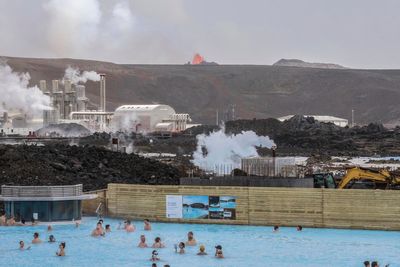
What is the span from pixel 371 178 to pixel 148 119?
101715 mm

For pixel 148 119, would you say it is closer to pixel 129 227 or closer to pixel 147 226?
pixel 147 226

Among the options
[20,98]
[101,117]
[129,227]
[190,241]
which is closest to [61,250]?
[190,241]

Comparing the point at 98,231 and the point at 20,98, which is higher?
the point at 20,98

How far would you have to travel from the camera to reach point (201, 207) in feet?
118

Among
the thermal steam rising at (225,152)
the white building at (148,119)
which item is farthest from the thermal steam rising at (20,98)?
the thermal steam rising at (225,152)

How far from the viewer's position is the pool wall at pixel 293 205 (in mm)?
32875

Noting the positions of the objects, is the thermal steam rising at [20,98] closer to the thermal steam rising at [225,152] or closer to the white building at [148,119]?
the white building at [148,119]

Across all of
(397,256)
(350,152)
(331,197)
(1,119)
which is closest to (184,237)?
(331,197)

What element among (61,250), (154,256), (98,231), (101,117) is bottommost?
(154,256)

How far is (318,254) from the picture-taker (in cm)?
2916

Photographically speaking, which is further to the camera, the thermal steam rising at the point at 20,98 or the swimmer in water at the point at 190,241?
the thermal steam rising at the point at 20,98

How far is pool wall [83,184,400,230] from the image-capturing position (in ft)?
108

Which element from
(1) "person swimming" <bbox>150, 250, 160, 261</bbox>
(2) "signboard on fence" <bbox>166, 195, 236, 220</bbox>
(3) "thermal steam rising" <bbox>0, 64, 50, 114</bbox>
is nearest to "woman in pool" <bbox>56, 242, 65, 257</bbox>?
(1) "person swimming" <bbox>150, 250, 160, 261</bbox>

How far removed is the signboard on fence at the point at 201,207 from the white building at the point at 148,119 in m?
97.4
